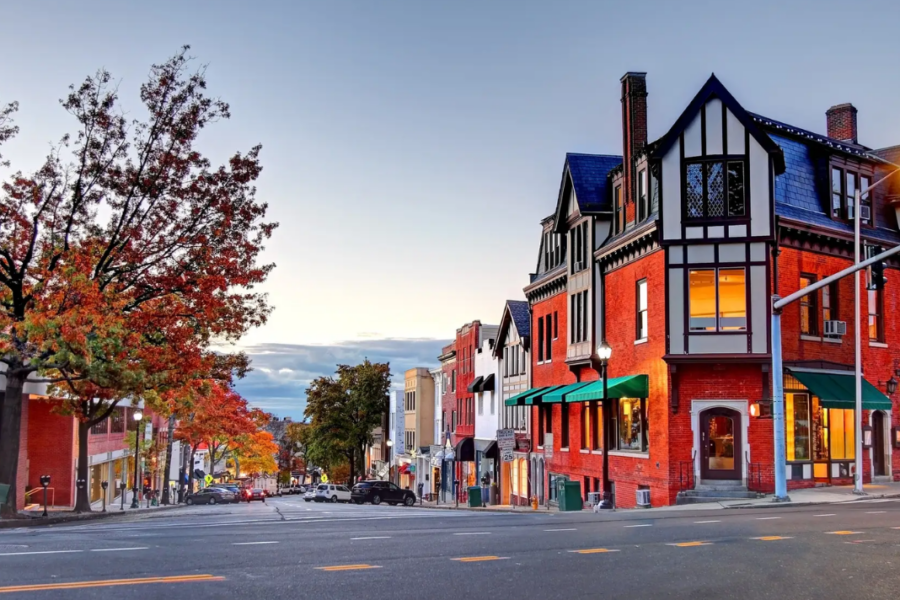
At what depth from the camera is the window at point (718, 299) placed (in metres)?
28.9

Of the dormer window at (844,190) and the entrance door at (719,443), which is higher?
the dormer window at (844,190)

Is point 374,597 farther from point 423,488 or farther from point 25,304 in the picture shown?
point 423,488

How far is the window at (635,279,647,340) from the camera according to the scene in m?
31.6

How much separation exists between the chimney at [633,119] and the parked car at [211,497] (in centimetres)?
4499

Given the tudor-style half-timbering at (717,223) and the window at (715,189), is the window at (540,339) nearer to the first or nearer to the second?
the tudor-style half-timbering at (717,223)

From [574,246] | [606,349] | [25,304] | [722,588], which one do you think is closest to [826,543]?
[722,588]

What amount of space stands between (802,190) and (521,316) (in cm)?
2160

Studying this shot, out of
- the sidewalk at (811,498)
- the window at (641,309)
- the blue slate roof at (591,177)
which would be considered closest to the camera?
the sidewalk at (811,498)

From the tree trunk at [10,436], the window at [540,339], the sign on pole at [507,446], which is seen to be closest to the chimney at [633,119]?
the window at [540,339]

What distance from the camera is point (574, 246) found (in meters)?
38.6

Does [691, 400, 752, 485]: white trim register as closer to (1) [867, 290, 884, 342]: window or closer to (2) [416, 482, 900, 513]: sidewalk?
(2) [416, 482, 900, 513]: sidewalk

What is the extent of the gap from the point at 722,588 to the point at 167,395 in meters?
28.4

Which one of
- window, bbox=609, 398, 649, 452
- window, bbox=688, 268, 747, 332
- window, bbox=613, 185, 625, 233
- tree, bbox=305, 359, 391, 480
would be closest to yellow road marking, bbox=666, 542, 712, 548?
window, bbox=688, 268, 747, 332

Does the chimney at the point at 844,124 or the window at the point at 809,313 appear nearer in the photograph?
the window at the point at 809,313
